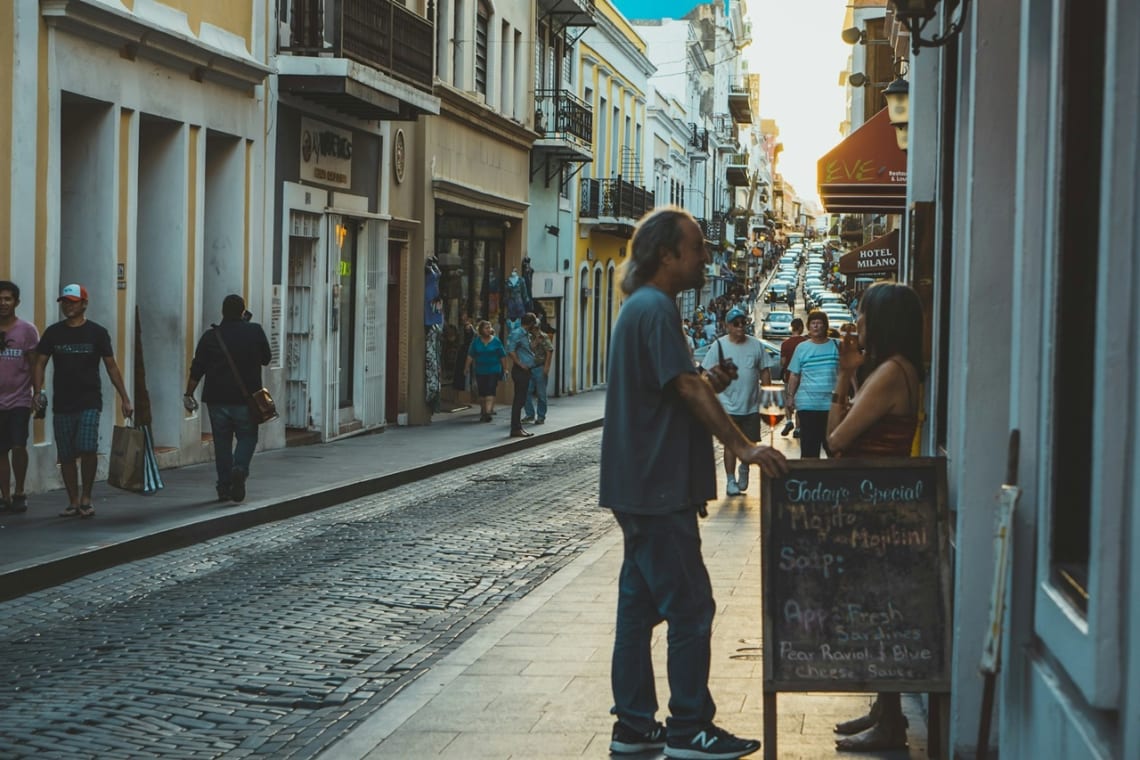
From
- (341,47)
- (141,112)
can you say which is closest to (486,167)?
(341,47)

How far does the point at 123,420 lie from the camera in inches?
656

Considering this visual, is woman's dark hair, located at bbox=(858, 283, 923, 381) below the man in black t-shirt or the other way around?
the other way around

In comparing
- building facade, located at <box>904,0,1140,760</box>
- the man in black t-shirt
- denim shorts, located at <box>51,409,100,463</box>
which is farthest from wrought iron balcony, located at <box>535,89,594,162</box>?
building facade, located at <box>904,0,1140,760</box>

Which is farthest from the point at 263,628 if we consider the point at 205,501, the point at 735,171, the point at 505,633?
the point at 735,171

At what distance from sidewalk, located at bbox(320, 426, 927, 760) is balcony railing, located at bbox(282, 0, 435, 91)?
1196cm

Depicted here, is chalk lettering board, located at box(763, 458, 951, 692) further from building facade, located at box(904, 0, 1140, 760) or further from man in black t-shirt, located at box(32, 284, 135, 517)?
man in black t-shirt, located at box(32, 284, 135, 517)

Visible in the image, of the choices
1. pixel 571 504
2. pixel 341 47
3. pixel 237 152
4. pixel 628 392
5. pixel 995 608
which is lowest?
pixel 571 504

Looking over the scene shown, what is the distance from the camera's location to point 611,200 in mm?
43000

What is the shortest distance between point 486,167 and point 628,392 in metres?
24.8

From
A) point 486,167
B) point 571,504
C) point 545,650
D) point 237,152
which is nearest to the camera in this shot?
point 545,650

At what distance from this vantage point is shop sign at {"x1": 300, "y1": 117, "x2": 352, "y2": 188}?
834 inches

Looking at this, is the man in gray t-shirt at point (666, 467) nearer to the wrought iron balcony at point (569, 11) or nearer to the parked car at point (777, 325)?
the wrought iron balcony at point (569, 11)

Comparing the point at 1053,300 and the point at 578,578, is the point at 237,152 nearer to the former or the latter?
the point at 578,578

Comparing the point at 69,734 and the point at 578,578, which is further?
the point at 578,578
